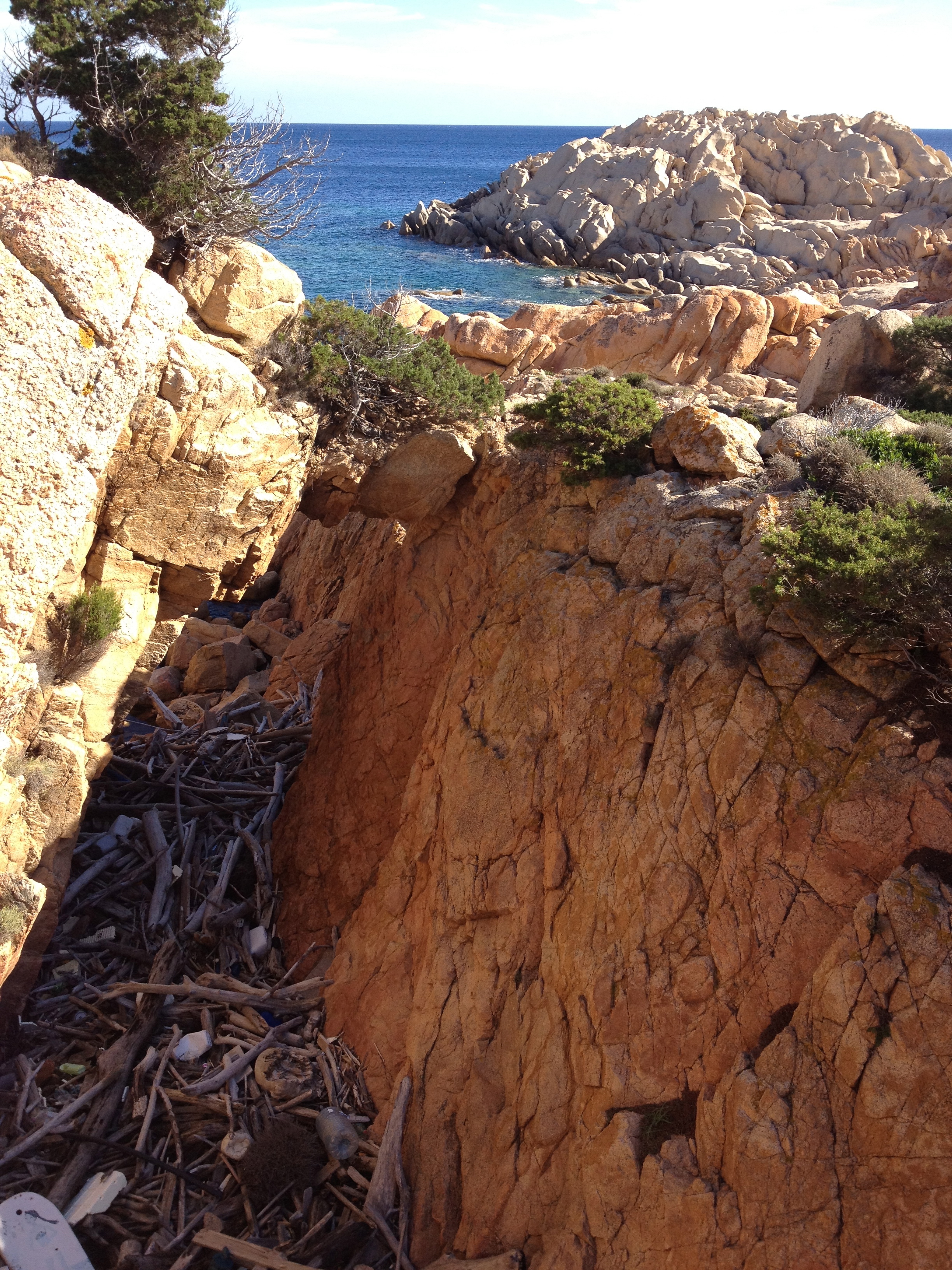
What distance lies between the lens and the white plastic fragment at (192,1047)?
1027cm

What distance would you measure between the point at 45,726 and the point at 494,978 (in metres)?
5.67

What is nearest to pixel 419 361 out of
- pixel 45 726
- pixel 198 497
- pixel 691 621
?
pixel 198 497

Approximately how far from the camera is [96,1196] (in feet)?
29.1

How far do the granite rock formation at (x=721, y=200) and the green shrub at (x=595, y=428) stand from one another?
48802mm

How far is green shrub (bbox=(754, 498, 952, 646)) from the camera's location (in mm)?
7008

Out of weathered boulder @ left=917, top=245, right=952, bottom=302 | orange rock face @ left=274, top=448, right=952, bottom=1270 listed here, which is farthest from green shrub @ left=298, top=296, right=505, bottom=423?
weathered boulder @ left=917, top=245, right=952, bottom=302

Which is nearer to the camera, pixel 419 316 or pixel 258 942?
pixel 258 942

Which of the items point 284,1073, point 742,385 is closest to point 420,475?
point 284,1073

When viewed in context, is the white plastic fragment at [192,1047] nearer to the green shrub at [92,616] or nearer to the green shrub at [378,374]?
the green shrub at [92,616]

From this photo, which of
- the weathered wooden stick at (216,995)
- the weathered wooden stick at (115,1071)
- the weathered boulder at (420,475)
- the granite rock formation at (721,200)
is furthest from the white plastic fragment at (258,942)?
the granite rock formation at (721,200)

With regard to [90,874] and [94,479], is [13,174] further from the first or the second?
[90,874]

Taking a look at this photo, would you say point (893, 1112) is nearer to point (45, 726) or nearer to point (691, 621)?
point (691, 621)

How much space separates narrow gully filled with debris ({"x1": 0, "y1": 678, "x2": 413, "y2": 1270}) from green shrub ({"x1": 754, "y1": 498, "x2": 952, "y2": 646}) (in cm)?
626

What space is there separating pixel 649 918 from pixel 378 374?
25.0 ft
